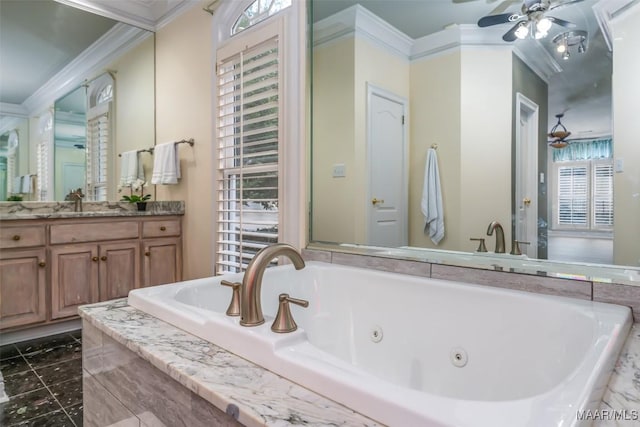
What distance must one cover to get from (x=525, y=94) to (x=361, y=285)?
43.1 inches

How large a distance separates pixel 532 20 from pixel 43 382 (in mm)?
2889

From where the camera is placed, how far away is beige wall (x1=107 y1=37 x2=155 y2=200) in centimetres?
322

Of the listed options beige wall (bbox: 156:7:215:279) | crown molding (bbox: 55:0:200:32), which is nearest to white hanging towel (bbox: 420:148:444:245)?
beige wall (bbox: 156:7:215:279)

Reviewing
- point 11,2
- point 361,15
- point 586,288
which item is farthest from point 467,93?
point 11,2

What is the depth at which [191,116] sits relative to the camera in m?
2.99

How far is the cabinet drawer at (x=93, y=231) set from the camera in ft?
8.31

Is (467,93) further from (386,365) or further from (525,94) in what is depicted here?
(386,365)

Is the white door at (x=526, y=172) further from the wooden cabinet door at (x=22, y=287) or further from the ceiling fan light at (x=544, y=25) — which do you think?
the wooden cabinet door at (x=22, y=287)

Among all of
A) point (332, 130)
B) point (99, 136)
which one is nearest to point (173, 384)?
point (332, 130)

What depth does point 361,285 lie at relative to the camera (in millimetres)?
1720

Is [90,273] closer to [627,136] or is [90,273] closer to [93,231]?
[93,231]

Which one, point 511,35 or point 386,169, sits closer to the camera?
point 511,35

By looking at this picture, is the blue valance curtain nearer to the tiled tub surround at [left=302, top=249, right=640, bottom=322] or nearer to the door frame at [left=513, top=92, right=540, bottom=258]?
the door frame at [left=513, top=92, right=540, bottom=258]

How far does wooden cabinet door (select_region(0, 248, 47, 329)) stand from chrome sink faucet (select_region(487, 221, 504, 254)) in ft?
8.90
